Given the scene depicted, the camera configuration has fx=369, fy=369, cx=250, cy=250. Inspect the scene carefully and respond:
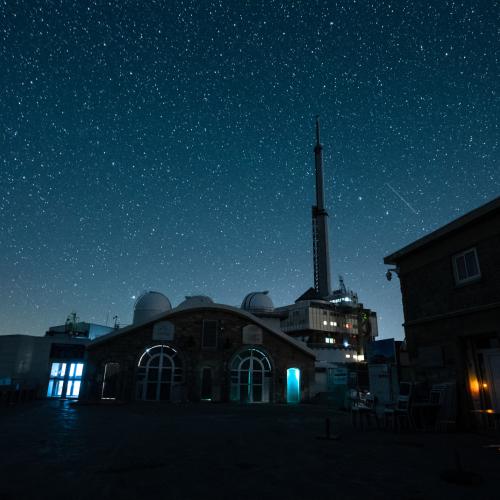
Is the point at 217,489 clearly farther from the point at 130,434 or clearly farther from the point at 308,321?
the point at 308,321

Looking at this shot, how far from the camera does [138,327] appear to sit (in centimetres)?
2520

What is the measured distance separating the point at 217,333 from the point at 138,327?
549cm

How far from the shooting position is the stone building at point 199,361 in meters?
24.6

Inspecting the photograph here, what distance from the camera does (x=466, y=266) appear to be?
1171 centimetres

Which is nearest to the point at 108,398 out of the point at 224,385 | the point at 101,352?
the point at 101,352

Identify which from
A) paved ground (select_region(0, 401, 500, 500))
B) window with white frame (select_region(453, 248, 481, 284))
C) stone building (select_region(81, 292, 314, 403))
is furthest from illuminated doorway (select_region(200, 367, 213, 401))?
window with white frame (select_region(453, 248, 481, 284))

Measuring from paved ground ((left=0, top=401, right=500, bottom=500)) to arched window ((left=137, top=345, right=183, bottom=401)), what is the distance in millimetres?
13555

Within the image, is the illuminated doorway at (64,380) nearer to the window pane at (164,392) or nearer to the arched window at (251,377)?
the window pane at (164,392)

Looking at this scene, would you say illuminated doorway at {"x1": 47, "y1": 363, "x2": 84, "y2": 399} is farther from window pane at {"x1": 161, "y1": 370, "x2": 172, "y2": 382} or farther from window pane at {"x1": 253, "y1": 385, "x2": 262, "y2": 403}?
window pane at {"x1": 253, "y1": 385, "x2": 262, "y2": 403}

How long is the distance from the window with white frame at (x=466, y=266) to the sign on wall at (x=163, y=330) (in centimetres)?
1886

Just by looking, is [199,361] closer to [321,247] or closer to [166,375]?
[166,375]

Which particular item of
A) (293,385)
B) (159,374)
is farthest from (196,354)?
(293,385)

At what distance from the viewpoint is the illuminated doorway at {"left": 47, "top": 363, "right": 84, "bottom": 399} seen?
28047mm

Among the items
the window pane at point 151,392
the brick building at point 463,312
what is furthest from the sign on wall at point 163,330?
the brick building at point 463,312
